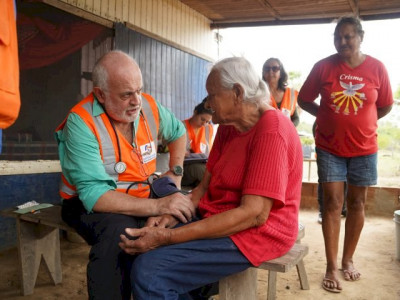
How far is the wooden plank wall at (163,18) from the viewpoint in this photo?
4.61 meters

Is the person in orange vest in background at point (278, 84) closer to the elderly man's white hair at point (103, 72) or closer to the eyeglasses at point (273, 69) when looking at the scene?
the eyeglasses at point (273, 69)

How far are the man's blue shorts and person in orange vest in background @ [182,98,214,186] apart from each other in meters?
1.35

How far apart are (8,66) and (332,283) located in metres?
2.81

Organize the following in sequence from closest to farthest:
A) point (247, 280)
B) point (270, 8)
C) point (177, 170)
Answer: point (247, 280) → point (177, 170) → point (270, 8)

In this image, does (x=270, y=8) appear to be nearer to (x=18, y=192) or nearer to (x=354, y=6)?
(x=354, y=6)

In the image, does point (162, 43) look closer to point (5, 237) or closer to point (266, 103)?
point (5, 237)

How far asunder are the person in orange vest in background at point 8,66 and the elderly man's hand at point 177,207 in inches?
42.9

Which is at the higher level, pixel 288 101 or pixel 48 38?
pixel 48 38

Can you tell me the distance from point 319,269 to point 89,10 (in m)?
3.70

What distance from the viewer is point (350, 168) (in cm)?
307

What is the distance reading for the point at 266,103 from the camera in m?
1.85

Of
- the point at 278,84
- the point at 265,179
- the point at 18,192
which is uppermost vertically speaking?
the point at 278,84

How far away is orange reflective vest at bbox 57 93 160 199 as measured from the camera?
217 centimetres

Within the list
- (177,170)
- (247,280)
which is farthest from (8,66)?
(177,170)
